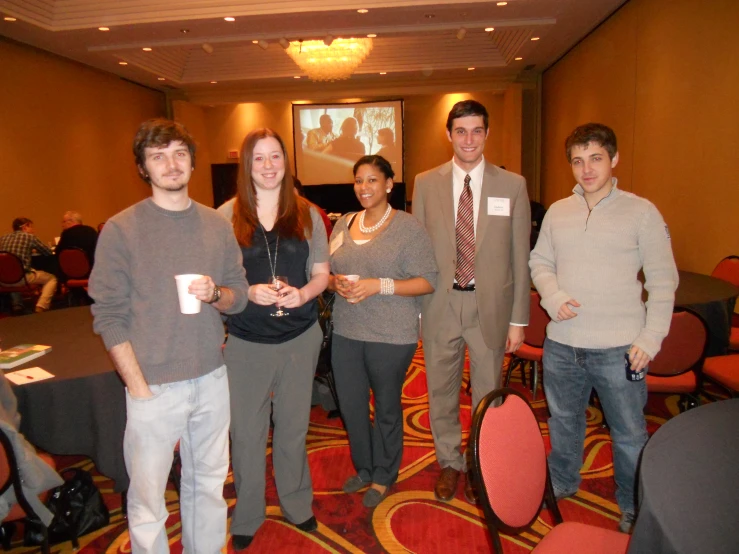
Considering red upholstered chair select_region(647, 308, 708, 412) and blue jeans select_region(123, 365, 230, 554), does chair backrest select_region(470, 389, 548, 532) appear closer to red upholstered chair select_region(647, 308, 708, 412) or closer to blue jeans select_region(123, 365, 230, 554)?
blue jeans select_region(123, 365, 230, 554)

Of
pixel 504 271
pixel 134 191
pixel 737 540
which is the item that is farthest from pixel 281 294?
pixel 134 191

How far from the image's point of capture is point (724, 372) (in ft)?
10.2

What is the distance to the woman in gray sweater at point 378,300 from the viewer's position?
236 centimetres

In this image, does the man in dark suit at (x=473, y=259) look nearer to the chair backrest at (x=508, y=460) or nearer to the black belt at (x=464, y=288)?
the black belt at (x=464, y=288)

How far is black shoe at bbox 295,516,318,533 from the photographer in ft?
7.79

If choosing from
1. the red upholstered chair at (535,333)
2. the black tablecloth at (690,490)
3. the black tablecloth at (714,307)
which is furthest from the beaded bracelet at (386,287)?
the black tablecloth at (714,307)

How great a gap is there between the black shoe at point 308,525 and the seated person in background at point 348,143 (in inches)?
394

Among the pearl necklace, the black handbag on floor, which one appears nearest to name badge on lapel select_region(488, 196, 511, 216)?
the pearl necklace

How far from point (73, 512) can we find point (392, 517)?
147cm

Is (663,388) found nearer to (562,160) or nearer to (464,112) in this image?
(464,112)

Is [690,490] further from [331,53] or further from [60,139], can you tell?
[60,139]

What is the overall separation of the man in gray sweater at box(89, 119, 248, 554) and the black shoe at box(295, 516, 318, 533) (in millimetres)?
709

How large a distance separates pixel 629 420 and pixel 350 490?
54.8 inches

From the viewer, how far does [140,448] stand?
171 cm
